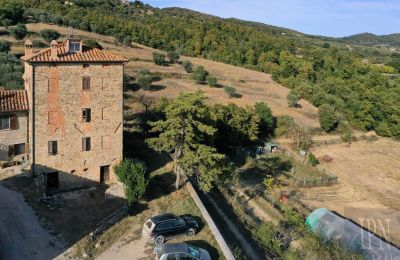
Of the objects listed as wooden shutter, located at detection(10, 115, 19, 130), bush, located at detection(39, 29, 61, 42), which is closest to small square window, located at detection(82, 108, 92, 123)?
wooden shutter, located at detection(10, 115, 19, 130)

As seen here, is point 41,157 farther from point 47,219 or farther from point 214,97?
point 214,97

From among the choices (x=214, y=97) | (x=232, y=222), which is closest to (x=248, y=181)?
(x=232, y=222)

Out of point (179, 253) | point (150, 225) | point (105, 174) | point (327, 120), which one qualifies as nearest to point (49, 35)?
point (105, 174)

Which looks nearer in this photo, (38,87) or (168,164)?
(38,87)

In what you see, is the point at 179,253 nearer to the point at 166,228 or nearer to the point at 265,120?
the point at 166,228

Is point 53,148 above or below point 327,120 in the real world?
above

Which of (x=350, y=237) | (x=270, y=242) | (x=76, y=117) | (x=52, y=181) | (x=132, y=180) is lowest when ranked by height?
(x=350, y=237)
